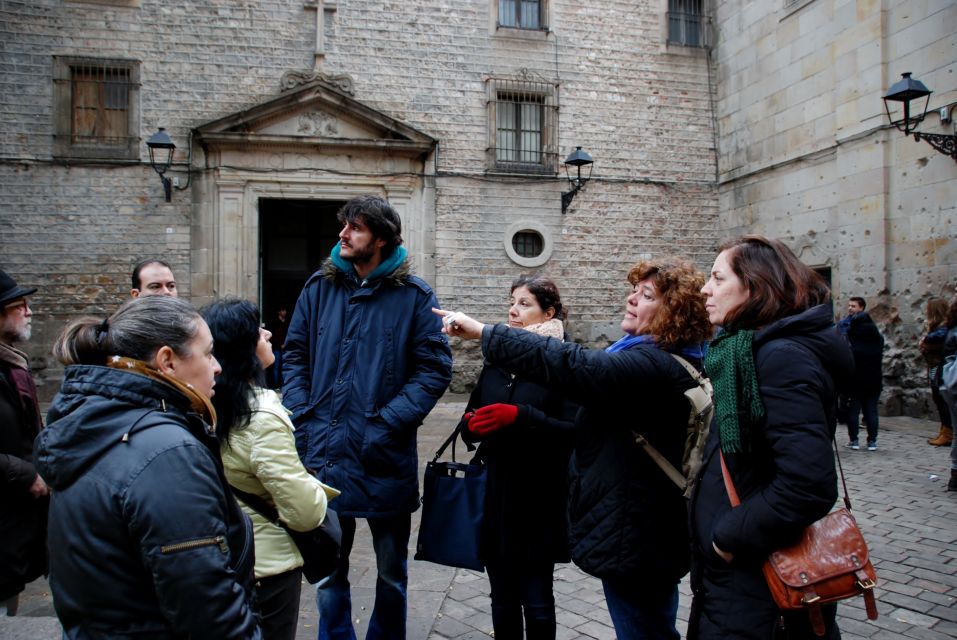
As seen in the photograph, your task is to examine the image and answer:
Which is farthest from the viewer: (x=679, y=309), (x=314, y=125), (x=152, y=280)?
(x=314, y=125)

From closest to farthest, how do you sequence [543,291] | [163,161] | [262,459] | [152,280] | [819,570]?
[819,570] → [262,459] → [543,291] → [152,280] → [163,161]

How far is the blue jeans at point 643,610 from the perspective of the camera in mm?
2455

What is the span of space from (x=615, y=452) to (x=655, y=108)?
13.2 meters

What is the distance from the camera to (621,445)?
2490 mm

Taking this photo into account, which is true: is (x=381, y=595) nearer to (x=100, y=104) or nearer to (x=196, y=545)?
(x=196, y=545)

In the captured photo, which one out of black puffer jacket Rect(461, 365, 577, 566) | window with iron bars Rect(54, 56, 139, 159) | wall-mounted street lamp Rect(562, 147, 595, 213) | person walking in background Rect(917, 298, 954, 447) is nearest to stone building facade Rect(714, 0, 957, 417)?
person walking in background Rect(917, 298, 954, 447)

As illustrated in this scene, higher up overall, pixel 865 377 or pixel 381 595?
pixel 865 377

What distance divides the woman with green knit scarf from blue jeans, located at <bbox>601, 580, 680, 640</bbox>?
0.98 feet

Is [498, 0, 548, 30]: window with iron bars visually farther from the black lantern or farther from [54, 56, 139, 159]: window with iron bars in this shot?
[54, 56, 139, 159]: window with iron bars

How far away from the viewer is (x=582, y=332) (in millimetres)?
13930

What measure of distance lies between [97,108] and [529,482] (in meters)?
12.5

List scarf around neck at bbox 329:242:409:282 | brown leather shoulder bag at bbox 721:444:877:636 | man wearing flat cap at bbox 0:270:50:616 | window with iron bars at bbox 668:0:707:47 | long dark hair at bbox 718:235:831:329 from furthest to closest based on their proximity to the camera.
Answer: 1. window with iron bars at bbox 668:0:707:47
2. scarf around neck at bbox 329:242:409:282
3. man wearing flat cap at bbox 0:270:50:616
4. long dark hair at bbox 718:235:831:329
5. brown leather shoulder bag at bbox 721:444:877:636

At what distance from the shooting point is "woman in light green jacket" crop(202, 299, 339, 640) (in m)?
2.30

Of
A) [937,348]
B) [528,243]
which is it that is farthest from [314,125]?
[937,348]
